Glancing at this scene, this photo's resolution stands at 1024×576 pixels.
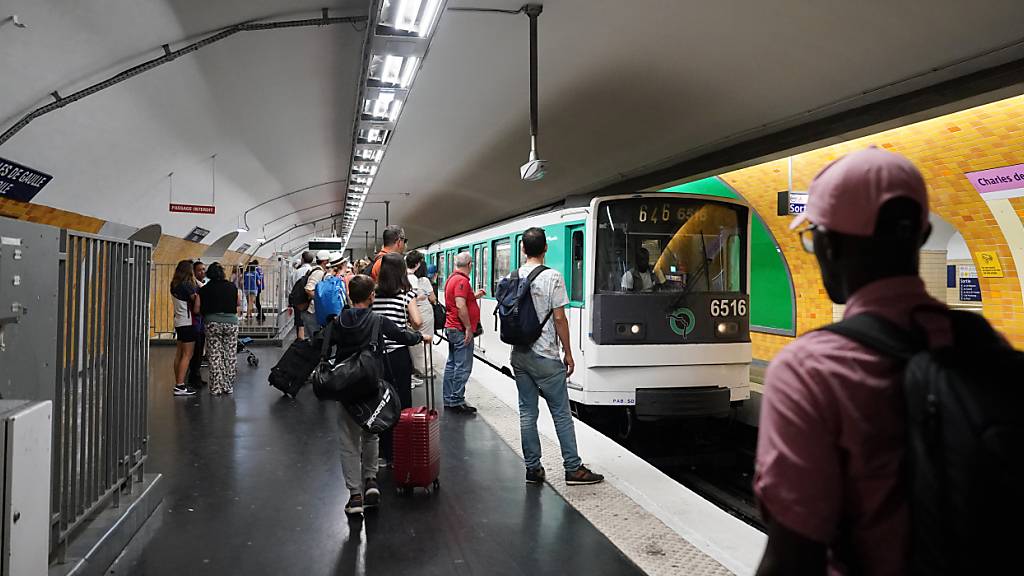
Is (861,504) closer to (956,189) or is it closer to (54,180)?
(956,189)

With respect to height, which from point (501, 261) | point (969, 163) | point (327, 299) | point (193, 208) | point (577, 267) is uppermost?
point (193, 208)

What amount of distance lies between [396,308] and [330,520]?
1.61 meters

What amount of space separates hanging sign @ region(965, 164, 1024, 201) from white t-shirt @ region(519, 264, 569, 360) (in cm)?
694

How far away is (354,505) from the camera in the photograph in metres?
4.46

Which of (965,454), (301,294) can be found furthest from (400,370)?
(301,294)

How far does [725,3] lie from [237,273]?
13634mm

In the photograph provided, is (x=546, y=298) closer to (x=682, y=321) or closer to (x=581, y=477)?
(x=581, y=477)

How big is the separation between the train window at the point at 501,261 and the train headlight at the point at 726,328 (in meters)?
4.06

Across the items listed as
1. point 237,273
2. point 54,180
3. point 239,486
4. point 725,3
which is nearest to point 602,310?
point 725,3

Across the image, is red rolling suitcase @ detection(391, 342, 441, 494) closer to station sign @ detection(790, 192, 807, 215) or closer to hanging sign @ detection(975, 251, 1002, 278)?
station sign @ detection(790, 192, 807, 215)

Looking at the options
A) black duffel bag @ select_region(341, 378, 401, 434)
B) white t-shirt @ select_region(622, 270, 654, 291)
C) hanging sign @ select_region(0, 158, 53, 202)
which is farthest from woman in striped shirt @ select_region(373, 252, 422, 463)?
hanging sign @ select_region(0, 158, 53, 202)

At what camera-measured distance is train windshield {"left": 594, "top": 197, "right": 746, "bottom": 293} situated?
746 centimetres

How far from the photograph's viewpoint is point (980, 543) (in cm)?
112

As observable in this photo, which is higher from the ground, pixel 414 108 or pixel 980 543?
pixel 414 108
